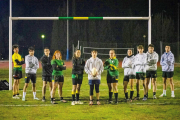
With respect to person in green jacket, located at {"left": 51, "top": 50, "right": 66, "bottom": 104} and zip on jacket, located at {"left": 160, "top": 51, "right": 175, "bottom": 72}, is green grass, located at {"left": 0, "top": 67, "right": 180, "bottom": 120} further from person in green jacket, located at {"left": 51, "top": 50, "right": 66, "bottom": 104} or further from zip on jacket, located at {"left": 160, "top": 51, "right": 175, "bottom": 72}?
zip on jacket, located at {"left": 160, "top": 51, "right": 175, "bottom": 72}

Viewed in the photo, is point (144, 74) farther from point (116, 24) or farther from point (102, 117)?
point (116, 24)

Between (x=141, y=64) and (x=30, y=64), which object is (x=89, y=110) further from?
(x=30, y=64)

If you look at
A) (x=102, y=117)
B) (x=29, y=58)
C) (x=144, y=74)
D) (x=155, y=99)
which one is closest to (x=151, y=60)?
(x=144, y=74)

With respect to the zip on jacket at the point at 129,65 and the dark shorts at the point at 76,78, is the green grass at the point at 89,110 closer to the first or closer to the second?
the dark shorts at the point at 76,78

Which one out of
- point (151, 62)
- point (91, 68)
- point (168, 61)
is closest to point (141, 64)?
point (151, 62)

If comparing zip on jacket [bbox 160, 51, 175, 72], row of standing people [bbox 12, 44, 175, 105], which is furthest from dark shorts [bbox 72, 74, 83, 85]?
zip on jacket [bbox 160, 51, 175, 72]

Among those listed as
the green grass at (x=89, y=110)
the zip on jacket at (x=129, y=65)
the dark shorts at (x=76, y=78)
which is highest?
the zip on jacket at (x=129, y=65)

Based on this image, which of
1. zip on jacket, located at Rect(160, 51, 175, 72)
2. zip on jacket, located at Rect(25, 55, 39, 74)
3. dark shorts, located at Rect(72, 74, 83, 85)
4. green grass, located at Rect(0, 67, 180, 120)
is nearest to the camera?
green grass, located at Rect(0, 67, 180, 120)

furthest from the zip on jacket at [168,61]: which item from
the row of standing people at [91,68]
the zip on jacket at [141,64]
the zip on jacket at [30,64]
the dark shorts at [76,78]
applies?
the zip on jacket at [30,64]

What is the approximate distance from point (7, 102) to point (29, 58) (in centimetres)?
158

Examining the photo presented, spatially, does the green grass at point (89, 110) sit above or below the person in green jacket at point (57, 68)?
below

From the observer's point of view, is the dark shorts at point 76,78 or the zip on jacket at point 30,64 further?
the zip on jacket at point 30,64

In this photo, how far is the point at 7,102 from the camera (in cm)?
821

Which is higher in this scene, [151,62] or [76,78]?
[151,62]
